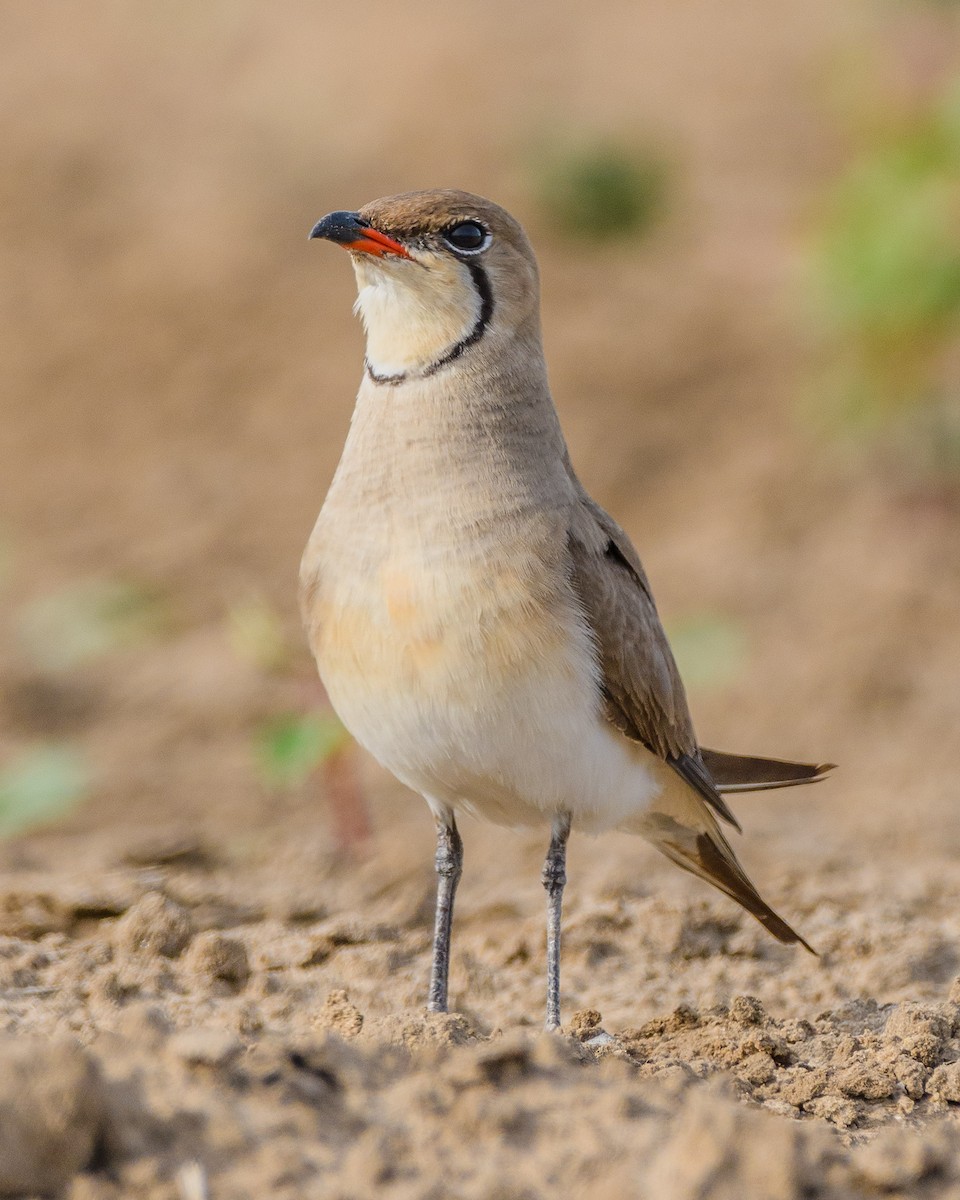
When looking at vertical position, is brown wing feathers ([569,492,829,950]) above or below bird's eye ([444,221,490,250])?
below

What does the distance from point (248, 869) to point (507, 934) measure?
1.30 metres

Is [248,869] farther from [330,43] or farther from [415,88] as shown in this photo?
[330,43]

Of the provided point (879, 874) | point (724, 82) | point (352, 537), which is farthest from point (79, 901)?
point (724, 82)

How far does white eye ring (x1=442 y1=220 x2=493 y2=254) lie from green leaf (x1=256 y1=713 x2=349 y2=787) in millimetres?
1945

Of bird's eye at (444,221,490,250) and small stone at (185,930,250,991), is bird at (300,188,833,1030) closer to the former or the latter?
bird's eye at (444,221,490,250)

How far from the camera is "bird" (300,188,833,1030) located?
3.49 metres

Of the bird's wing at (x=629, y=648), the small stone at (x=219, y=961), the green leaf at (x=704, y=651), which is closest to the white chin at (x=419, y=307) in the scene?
the bird's wing at (x=629, y=648)

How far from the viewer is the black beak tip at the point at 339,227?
3.58 m

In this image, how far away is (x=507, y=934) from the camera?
4512mm

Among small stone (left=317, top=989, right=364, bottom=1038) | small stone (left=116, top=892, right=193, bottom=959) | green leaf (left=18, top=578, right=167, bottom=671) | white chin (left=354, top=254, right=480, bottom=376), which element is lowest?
small stone (left=317, top=989, right=364, bottom=1038)

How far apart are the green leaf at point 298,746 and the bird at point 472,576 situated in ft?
3.90

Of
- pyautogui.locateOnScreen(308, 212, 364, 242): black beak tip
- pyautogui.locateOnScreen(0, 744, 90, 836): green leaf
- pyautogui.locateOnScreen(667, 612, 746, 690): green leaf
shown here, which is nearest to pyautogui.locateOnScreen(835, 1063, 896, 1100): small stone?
pyautogui.locateOnScreen(308, 212, 364, 242): black beak tip

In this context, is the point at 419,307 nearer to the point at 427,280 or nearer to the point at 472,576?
the point at 427,280

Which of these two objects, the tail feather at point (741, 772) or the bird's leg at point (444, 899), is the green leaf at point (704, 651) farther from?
the bird's leg at point (444, 899)
